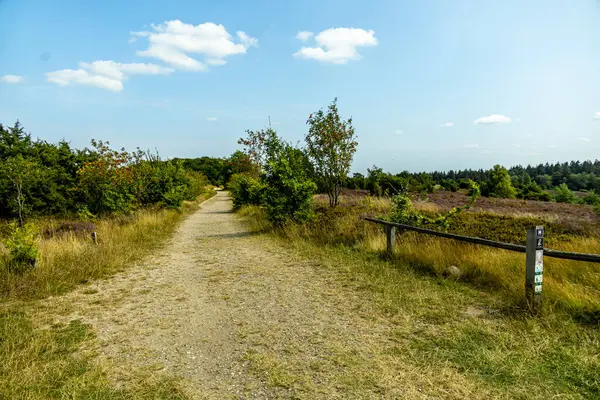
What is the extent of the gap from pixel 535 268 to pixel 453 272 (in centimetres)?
185

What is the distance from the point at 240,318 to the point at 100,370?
188 cm

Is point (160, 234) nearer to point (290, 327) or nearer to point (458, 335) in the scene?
point (290, 327)

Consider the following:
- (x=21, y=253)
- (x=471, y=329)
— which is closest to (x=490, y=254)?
(x=471, y=329)

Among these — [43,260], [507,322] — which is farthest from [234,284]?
[507,322]

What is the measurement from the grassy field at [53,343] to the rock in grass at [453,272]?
5164 mm

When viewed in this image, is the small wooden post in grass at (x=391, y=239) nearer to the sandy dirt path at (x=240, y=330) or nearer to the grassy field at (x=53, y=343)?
the sandy dirt path at (x=240, y=330)

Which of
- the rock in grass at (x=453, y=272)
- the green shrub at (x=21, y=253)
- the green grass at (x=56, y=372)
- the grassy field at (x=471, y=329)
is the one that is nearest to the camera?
the green grass at (x=56, y=372)

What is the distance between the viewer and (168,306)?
5.49 meters

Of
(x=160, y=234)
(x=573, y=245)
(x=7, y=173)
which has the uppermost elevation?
(x=7, y=173)

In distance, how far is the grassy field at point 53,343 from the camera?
3055 millimetres

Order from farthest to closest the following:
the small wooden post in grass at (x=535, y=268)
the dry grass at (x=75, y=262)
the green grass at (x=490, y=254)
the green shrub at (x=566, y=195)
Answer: the green shrub at (x=566, y=195) < the dry grass at (x=75, y=262) < the green grass at (x=490, y=254) < the small wooden post in grass at (x=535, y=268)

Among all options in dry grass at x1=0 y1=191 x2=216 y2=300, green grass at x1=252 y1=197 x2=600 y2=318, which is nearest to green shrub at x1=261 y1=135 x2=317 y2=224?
green grass at x1=252 y1=197 x2=600 y2=318

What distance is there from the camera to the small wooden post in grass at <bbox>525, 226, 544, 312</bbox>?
15.3 feet

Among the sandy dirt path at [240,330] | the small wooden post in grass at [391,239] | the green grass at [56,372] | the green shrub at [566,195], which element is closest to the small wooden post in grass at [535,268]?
the sandy dirt path at [240,330]
